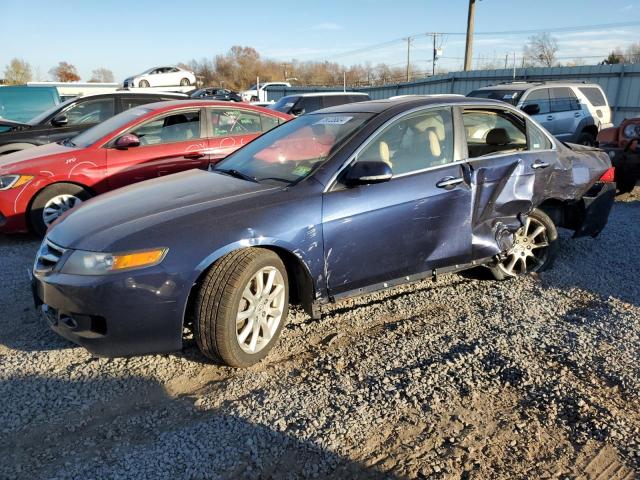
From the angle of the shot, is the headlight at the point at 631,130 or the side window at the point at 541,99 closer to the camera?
the headlight at the point at 631,130

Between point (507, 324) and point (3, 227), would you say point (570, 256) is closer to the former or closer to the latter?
point (507, 324)

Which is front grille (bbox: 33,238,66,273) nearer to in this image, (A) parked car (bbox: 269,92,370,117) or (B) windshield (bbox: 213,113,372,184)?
(B) windshield (bbox: 213,113,372,184)

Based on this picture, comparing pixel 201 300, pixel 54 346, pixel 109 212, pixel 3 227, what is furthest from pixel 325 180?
pixel 3 227

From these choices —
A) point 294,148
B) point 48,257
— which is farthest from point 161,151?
point 48,257

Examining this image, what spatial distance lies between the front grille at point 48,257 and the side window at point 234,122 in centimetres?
373

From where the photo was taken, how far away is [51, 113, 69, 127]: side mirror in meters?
8.10

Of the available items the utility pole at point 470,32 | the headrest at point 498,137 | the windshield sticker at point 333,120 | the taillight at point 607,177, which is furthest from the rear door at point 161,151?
the utility pole at point 470,32

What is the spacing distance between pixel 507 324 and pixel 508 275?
1.03 metres

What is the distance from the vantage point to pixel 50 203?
582 centimetres

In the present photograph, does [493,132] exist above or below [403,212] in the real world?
above

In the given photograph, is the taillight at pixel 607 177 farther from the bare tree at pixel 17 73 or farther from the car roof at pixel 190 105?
the bare tree at pixel 17 73

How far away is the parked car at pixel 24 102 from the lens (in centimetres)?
1480

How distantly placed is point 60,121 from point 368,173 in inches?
265

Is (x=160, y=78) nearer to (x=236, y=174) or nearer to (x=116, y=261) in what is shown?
(x=236, y=174)
